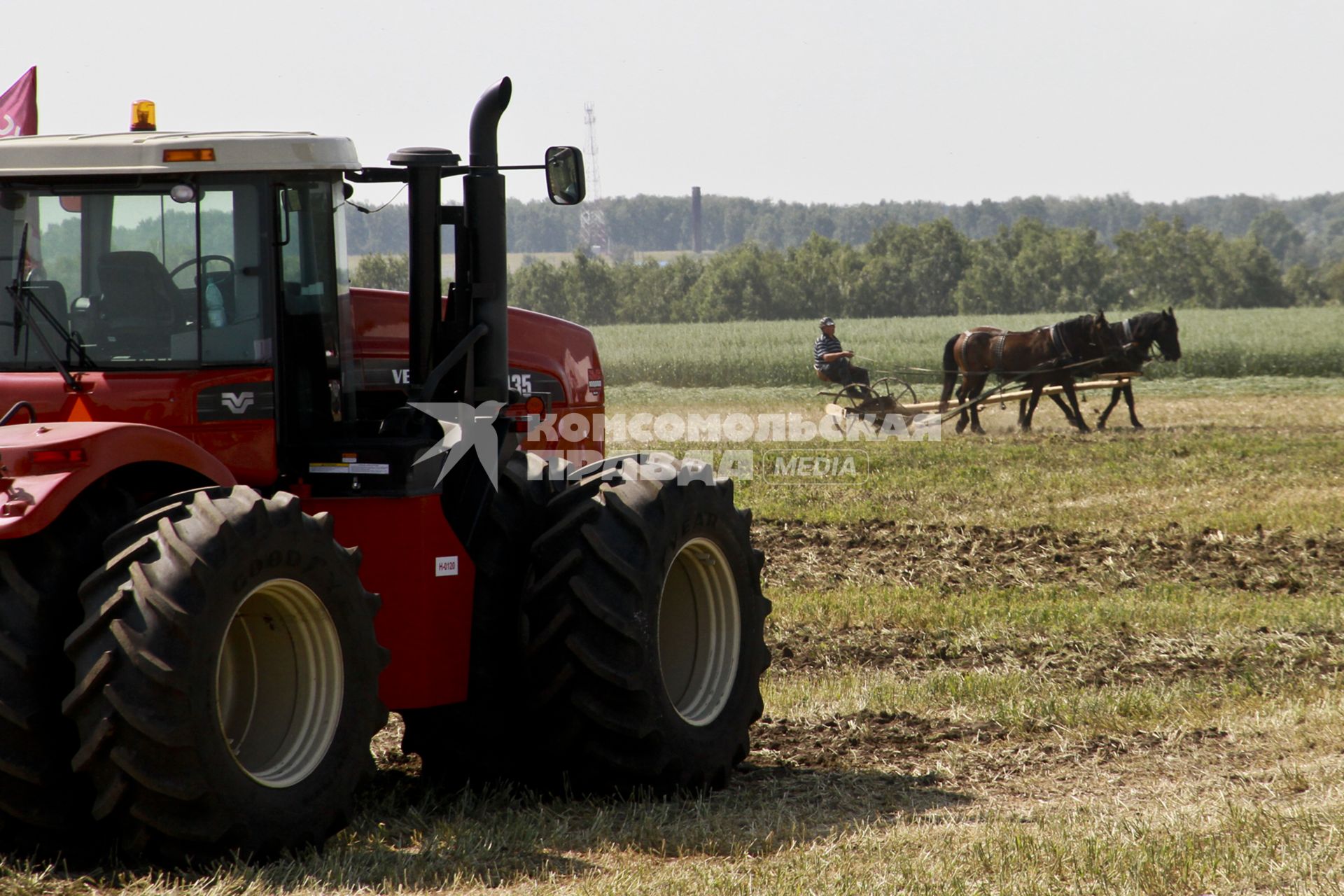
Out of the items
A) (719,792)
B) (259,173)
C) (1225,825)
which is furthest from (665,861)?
(259,173)

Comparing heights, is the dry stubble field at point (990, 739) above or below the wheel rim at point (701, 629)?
below

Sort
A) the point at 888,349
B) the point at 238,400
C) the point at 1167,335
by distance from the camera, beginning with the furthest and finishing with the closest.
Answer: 1. the point at 888,349
2. the point at 1167,335
3. the point at 238,400

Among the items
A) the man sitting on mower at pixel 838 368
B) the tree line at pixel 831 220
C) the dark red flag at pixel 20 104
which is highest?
the tree line at pixel 831 220

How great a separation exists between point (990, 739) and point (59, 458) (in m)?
4.25

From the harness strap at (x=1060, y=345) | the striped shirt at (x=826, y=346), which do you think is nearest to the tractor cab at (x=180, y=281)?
the striped shirt at (x=826, y=346)

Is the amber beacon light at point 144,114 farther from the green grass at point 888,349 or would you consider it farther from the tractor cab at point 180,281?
the green grass at point 888,349

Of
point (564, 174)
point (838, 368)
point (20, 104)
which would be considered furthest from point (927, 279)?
point (564, 174)

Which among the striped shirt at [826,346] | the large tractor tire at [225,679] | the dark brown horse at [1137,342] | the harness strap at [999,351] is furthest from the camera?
the harness strap at [999,351]

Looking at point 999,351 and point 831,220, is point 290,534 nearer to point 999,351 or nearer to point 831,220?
point 999,351

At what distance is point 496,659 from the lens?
5.39 m

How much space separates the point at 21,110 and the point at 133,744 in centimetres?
735

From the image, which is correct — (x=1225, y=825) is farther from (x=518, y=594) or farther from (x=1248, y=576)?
(x=1248, y=576)

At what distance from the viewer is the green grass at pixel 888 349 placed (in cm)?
3744

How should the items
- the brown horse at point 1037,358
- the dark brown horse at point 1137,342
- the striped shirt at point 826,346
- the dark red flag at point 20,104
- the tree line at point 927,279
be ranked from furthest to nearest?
1. the tree line at point 927,279
2. the dark brown horse at point 1137,342
3. the brown horse at point 1037,358
4. the striped shirt at point 826,346
5. the dark red flag at point 20,104
